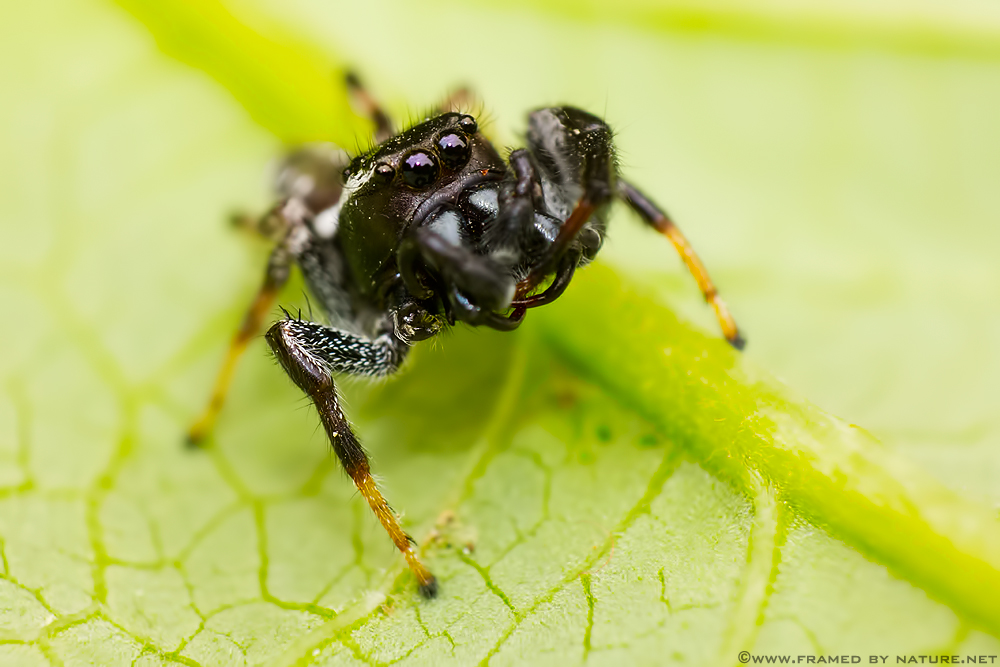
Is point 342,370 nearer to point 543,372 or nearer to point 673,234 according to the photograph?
point 543,372

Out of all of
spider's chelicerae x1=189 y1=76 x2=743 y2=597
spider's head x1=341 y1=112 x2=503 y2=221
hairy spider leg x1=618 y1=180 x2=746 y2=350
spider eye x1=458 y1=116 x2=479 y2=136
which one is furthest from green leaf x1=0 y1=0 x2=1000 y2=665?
spider eye x1=458 y1=116 x2=479 y2=136

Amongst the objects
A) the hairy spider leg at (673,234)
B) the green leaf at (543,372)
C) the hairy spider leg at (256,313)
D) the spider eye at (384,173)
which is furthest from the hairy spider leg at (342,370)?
the hairy spider leg at (673,234)

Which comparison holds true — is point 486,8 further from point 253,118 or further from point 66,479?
point 66,479

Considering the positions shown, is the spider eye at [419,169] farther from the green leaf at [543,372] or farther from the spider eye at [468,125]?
the green leaf at [543,372]

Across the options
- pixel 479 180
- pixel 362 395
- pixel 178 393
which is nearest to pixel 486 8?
pixel 479 180

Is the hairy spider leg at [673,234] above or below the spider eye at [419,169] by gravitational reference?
above
